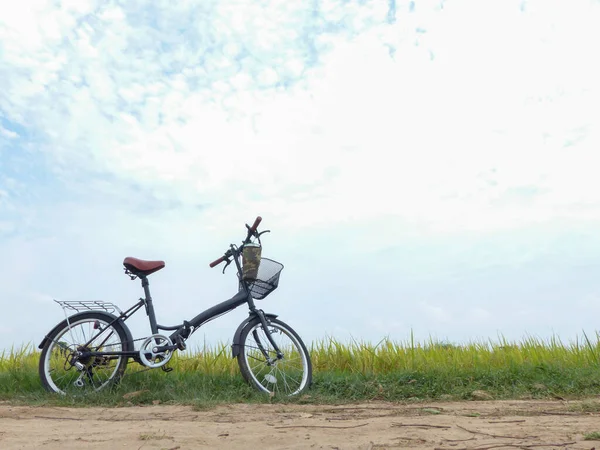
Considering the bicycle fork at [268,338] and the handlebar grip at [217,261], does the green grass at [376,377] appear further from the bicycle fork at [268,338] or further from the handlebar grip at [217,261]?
the handlebar grip at [217,261]

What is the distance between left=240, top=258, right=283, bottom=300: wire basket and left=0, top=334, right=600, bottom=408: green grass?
0.95 m

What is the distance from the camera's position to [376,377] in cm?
647

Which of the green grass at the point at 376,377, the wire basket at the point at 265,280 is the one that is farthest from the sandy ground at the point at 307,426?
the wire basket at the point at 265,280

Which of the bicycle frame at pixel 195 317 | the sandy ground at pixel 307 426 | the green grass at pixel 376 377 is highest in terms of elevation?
the bicycle frame at pixel 195 317

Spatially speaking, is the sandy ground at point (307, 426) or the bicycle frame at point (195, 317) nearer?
the sandy ground at point (307, 426)

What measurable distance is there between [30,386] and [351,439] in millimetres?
4275

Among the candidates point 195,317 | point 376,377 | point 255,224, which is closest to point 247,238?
point 255,224

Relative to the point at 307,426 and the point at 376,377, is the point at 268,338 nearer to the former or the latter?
the point at 376,377

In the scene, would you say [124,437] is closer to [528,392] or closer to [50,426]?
[50,426]

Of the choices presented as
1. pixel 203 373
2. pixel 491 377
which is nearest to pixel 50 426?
pixel 203 373

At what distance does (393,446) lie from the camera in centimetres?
350

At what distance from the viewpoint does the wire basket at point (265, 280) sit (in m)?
6.28

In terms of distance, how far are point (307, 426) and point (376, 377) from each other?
2.51 m

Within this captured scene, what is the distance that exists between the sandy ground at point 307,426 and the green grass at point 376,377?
435 mm
